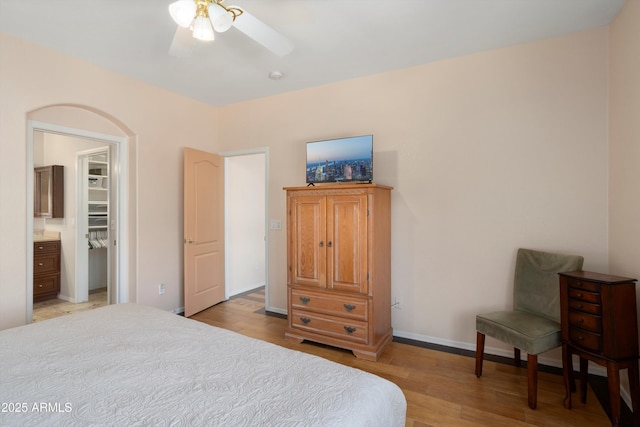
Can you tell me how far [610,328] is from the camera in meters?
1.84

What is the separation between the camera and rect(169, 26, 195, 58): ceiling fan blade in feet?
6.25

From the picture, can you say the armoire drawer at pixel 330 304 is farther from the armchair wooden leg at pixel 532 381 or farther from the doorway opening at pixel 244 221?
the doorway opening at pixel 244 221

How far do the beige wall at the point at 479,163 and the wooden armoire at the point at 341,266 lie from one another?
384 mm

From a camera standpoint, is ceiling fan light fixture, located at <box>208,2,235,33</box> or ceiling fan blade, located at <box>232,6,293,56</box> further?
ceiling fan blade, located at <box>232,6,293,56</box>

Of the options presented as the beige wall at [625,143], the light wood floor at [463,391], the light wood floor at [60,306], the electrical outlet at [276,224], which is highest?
the beige wall at [625,143]

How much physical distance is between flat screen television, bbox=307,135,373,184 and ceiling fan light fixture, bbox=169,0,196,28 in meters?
1.79

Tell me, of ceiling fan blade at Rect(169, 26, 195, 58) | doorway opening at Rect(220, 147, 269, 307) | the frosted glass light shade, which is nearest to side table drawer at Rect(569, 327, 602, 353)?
the frosted glass light shade

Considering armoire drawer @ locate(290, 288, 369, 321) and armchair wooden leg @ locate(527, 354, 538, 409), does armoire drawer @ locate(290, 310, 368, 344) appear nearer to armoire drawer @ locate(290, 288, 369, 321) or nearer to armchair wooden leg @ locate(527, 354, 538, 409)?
armoire drawer @ locate(290, 288, 369, 321)

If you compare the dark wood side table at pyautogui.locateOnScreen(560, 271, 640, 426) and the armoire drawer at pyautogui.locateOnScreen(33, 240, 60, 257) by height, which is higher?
the armoire drawer at pyautogui.locateOnScreen(33, 240, 60, 257)

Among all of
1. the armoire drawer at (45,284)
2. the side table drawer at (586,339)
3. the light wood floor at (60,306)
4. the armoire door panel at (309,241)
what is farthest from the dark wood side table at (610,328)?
the armoire drawer at (45,284)

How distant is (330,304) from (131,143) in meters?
2.81

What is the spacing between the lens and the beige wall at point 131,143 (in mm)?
2533

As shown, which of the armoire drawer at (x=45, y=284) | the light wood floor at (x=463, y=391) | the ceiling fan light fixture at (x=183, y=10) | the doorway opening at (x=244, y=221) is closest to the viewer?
the ceiling fan light fixture at (x=183, y=10)

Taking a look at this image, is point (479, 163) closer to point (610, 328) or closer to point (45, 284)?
point (610, 328)
